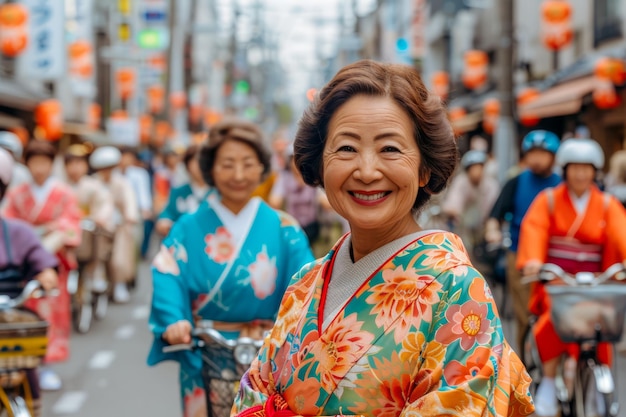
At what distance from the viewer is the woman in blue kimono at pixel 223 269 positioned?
13.7 ft

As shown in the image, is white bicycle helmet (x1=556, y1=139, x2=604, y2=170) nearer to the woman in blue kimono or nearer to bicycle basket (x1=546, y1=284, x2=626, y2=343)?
bicycle basket (x1=546, y1=284, x2=626, y2=343)

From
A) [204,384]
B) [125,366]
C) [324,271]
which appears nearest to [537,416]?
[204,384]

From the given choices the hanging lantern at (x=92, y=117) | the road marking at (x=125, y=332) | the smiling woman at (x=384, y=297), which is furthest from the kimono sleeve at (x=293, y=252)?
the hanging lantern at (x=92, y=117)

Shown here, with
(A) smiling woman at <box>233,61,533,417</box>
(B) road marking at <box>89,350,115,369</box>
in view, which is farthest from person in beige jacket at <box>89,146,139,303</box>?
(A) smiling woman at <box>233,61,533,417</box>

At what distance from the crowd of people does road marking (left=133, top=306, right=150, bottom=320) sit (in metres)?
3.01

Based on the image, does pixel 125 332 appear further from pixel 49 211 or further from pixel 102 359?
pixel 49 211

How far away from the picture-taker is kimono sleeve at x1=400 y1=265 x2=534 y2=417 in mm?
2031

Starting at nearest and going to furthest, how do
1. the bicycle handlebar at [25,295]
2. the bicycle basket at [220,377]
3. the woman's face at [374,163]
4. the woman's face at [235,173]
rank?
the woman's face at [374,163], the bicycle basket at [220,377], the woman's face at [235,173], the bicycle handlebar at [25,295]

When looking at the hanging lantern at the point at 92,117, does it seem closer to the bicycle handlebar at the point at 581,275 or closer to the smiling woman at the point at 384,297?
the bicycle handlebar at the point at 581,275

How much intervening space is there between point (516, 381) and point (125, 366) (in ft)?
23.6

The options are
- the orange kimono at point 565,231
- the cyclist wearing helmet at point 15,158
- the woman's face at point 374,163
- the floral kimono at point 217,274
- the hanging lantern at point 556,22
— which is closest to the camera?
the woman's face at point 374,163

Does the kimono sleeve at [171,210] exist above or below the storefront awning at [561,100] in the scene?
below

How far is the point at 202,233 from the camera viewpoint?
4.33 m

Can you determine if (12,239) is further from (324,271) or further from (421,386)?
(421,386)
